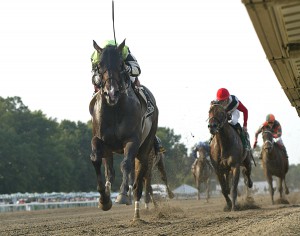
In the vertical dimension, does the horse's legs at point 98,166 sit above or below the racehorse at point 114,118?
below

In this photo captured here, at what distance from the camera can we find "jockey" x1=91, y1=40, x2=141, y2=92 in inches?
433

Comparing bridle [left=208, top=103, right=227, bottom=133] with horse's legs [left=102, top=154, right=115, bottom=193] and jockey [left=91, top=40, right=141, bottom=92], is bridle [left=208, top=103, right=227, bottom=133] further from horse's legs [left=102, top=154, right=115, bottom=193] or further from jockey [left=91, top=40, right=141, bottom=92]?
horse's legs [left=102, top=154, right=115, bottom=193]

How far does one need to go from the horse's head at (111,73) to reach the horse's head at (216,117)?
5071mm

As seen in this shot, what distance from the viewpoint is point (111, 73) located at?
10.4m

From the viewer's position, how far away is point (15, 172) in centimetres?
6606

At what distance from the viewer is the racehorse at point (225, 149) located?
15.5 meters

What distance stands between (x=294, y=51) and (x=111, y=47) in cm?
366

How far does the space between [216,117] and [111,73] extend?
218 inches

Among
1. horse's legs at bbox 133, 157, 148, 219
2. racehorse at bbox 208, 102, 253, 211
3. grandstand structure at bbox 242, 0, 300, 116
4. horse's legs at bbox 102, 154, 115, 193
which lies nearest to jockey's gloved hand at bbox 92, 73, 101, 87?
horse's legs at bbox 102, 154, 115, 193

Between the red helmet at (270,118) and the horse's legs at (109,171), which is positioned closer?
the horse's legs at (109,171)

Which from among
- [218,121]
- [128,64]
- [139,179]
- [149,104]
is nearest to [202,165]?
[218,121]

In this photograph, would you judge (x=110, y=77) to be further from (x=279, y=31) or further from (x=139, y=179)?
(x=279, y=31)

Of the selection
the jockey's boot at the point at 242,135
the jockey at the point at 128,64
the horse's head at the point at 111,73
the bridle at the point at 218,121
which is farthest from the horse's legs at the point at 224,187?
the horse's head at the point at 111,73

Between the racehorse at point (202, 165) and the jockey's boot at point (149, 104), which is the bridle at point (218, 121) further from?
the racehorse at point (202, 165)
